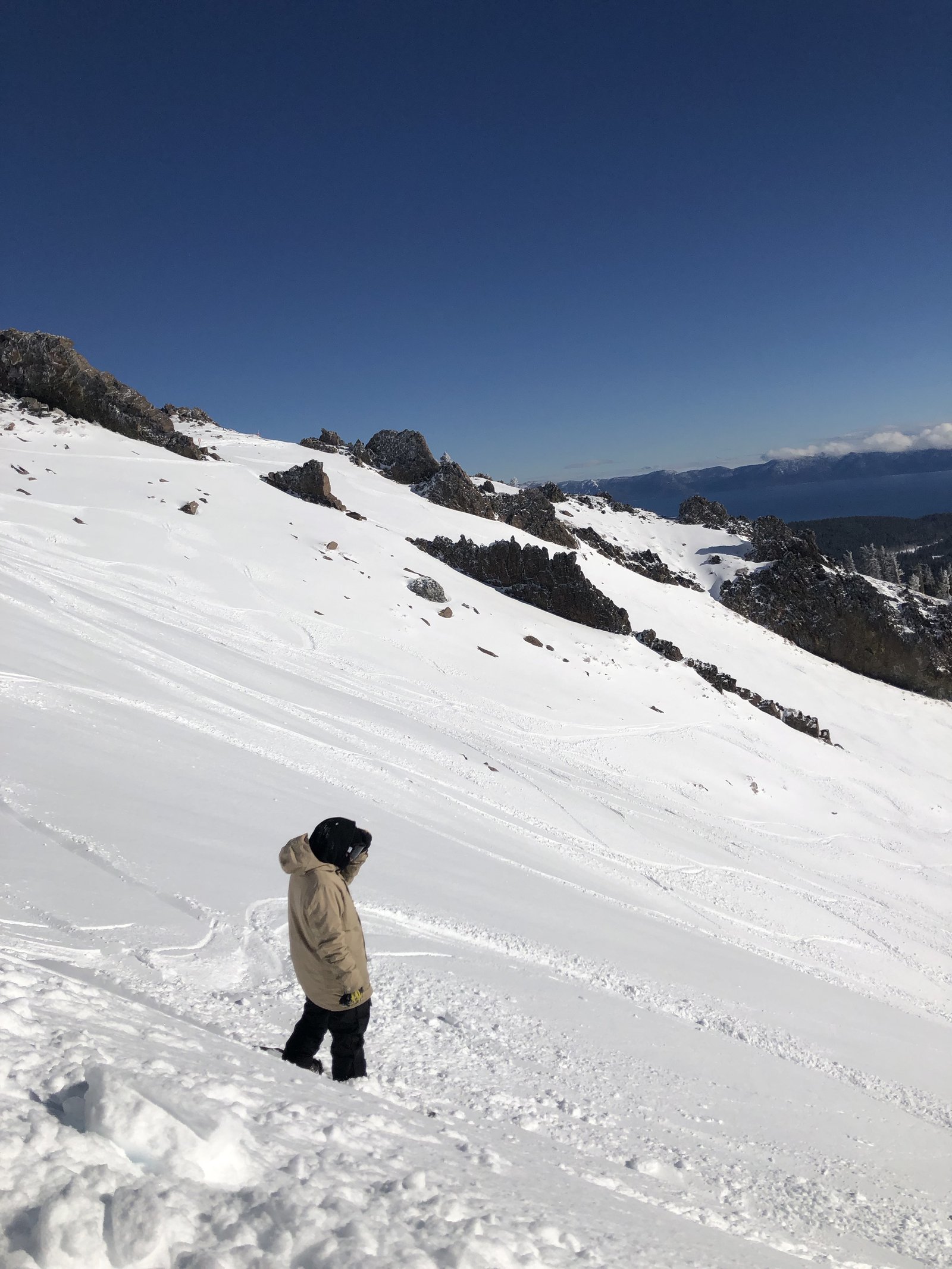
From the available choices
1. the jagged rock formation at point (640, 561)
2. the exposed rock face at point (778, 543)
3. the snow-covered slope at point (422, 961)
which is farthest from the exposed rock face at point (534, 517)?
the snow-covered slope at point (422, 961)

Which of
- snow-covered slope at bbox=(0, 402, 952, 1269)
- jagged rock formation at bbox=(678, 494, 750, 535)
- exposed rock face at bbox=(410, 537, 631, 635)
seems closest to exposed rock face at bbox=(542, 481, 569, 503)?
jagged rock formation at bbox=(678, 494, 750, 535)

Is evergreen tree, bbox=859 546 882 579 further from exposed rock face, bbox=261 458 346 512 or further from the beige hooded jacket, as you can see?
the beige hooded jacket

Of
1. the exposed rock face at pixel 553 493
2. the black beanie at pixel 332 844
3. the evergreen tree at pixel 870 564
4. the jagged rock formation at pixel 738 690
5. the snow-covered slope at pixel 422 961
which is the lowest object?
the snow-covered slope at pixel 422 961

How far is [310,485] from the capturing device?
33938mm

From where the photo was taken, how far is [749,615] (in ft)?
151

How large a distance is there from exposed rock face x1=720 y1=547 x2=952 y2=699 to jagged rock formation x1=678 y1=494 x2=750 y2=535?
18211 millimetres

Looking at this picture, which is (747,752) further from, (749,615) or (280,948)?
(749,615)

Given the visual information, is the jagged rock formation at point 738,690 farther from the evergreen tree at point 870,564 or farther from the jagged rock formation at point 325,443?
the evergreen tree at point 870,564

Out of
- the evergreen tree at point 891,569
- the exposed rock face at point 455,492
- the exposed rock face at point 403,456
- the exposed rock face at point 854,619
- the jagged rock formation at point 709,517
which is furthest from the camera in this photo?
the evergreen tree at point 891,569

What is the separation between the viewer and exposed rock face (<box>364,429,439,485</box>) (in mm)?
47438

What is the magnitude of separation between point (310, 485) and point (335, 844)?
32.1m

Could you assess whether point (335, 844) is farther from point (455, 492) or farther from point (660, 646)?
point (455, 492)

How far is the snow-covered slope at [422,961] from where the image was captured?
2762mm

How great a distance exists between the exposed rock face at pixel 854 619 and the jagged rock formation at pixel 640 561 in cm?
340
